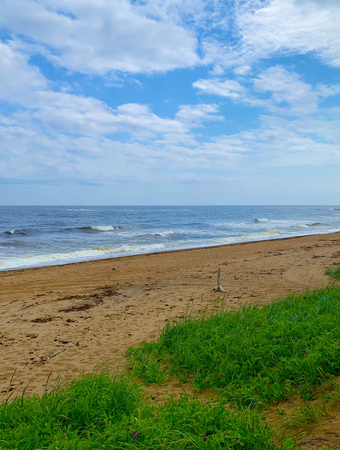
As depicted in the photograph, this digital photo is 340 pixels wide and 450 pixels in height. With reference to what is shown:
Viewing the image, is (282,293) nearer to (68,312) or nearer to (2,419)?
(68,312)

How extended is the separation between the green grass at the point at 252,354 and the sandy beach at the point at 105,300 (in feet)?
2.67

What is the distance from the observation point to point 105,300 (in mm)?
8125

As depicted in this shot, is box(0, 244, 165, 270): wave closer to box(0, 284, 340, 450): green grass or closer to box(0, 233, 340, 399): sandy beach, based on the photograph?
box(0, 233, 340, 399): sandy beach

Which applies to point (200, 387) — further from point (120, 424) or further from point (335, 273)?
point (335, 273)

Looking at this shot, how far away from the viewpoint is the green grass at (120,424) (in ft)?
7.80

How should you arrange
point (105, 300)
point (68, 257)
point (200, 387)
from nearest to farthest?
point (200, 387)
point (105, 300)
point (68, 257)

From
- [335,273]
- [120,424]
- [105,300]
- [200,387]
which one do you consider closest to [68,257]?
[105,300]

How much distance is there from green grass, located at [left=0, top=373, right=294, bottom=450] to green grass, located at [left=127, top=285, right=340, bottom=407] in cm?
54

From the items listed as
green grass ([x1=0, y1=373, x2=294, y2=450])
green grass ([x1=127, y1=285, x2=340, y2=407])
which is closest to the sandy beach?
green grass ([x1=127, y1=285, x2=340, y2=407])

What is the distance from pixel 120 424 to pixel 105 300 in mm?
5645

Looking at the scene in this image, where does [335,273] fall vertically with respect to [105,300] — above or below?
Answer: above

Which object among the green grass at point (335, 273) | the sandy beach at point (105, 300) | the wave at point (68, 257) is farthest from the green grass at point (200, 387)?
the wave at point (68, 257)

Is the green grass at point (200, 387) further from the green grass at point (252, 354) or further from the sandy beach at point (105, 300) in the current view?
the sandy beach at point (105, 300)

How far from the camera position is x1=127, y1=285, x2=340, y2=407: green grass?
10.7ft
